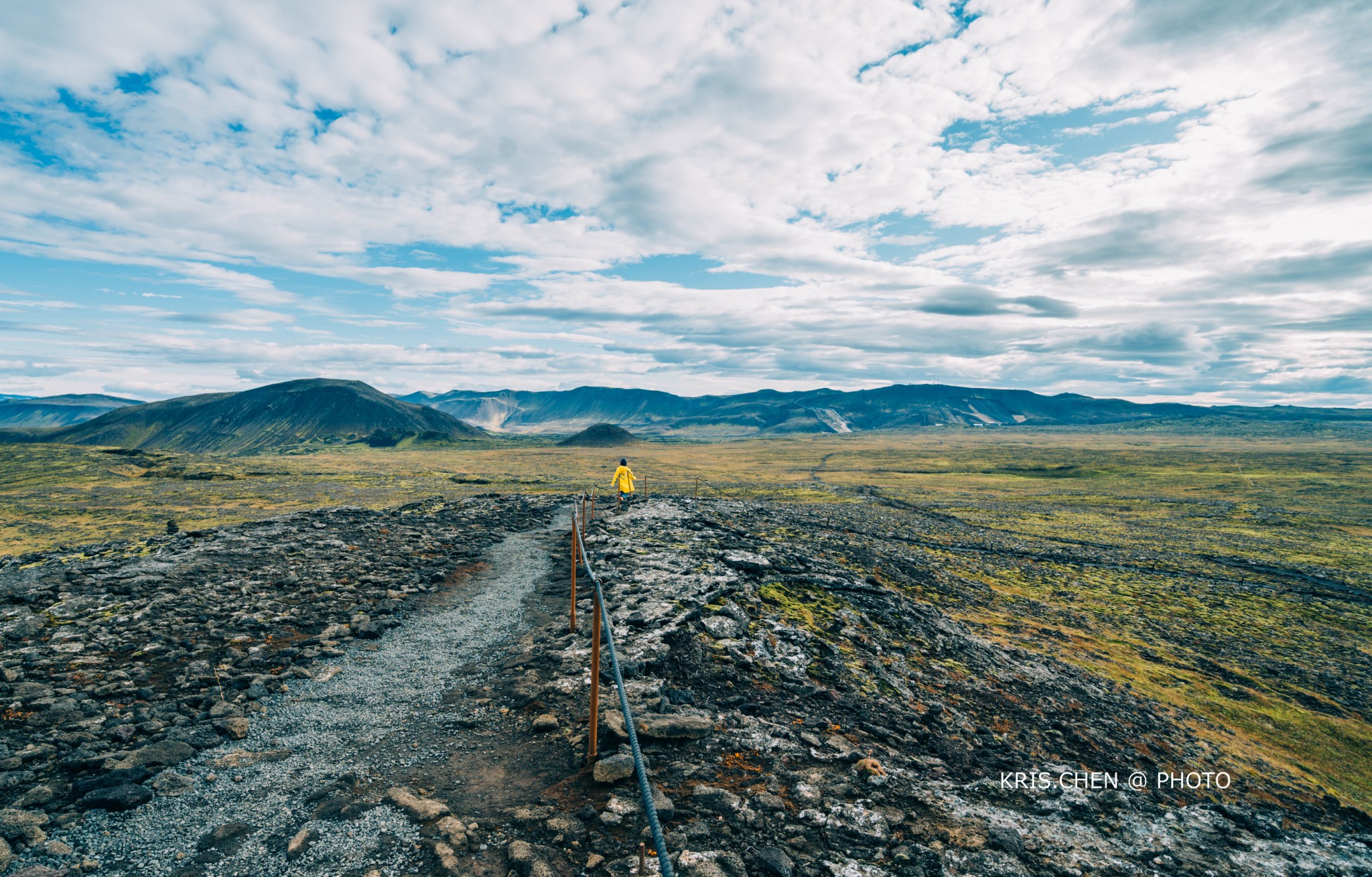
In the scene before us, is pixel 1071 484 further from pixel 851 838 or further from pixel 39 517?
pixel 39 517

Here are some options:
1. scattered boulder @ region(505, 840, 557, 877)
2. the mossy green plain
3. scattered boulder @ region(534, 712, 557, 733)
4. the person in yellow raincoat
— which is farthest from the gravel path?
the person in yellow raincoat

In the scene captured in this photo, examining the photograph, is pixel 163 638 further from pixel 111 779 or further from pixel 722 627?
pixel 722 627

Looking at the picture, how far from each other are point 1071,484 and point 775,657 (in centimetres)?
8997

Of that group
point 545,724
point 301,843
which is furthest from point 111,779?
point 545,724

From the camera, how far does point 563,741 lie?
9070mm

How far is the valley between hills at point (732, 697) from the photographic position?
280 inches

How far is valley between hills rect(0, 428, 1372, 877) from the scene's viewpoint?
23.3 feet

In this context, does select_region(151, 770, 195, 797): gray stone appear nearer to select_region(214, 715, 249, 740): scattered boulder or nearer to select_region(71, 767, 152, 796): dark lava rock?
select_region(71, 767, 152, 796): dark lava rock

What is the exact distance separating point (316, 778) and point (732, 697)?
681 cm

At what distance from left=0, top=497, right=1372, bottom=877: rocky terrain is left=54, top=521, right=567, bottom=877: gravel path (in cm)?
4

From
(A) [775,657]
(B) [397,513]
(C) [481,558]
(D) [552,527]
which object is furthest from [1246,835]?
(B) [397,513]

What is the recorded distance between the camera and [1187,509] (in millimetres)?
58156

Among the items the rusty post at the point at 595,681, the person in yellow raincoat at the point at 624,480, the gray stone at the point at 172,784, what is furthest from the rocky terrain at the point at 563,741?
the person in yellow raincoat at the point at 624,480

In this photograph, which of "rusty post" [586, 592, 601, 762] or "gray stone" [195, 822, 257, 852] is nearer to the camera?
"gray stone" [195, 822, 257, 852]
